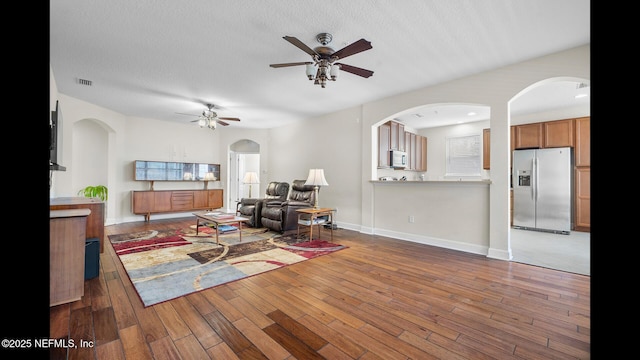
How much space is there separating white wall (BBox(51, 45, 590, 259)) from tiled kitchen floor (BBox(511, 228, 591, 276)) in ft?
1.48

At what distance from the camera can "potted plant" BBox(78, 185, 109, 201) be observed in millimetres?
5672

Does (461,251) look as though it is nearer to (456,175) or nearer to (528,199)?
(528,199)

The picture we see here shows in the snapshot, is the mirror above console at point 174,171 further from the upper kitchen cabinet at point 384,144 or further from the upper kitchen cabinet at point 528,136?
the upper kitchen cabinet at point 528,136

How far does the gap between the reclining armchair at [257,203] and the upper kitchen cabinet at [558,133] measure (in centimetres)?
538

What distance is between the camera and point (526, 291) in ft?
8.48

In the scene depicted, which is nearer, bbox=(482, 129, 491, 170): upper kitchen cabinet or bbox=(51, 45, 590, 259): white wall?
bbox=(51, 45, 590, 259): white wall

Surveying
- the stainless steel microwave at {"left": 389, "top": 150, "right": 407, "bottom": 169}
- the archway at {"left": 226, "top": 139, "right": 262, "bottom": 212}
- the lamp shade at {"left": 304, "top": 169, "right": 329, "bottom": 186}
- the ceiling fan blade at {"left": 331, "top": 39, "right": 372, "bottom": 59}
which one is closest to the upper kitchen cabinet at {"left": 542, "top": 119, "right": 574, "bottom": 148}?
the stainless steel microwave at {"left": 389, "top": 150, "right": 407, "bottom": 169}

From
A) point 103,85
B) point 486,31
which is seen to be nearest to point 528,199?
point 486,31

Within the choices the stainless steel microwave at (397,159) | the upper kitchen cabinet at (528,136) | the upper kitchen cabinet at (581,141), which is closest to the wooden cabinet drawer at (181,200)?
the stainless steel microwave at (397,159)

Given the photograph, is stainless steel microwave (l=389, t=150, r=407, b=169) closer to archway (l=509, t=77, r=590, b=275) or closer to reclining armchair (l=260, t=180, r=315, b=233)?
reclining armchair (l=260, t=180, r=315, b=233)

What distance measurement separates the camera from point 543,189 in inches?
210

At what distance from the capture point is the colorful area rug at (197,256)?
2.67 meters

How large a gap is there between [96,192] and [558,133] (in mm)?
9387

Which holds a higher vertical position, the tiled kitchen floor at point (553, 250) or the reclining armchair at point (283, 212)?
the reclining armchair at point (283, 212)
